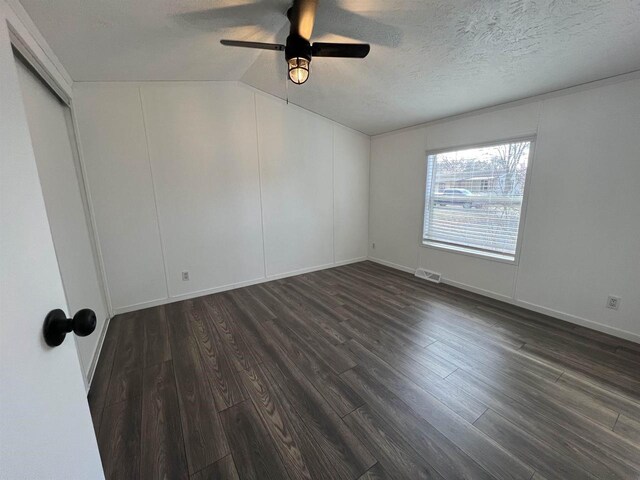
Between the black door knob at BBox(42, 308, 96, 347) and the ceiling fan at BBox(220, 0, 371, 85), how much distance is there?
192cm

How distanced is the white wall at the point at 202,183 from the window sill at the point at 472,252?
172cm

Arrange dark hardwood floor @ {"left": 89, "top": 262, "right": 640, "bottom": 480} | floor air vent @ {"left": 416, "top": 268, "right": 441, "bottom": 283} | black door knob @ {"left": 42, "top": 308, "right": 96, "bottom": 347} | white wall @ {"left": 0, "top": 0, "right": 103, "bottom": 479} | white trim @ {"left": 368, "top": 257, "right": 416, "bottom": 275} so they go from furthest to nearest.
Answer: white trim @ {"left": 368, "top": 257, "right": 416, "bottom": 275} → floor air vent @ {"left": 416, "top": 268, "right": 441, "bottom": 283} → dark hardwood floor @ {"left": 89, "top": 262, "right": 640, "bottom": 480} → black door knob @ {"left": 42, "top": 308, "right": 96, "bottom": 347} → white wall @ {"left": 0, "top": 0, "right": 103, "bottom": 479}

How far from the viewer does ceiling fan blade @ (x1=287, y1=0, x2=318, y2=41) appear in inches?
69.8

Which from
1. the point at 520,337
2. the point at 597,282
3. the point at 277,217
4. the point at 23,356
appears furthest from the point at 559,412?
the point at 277,217

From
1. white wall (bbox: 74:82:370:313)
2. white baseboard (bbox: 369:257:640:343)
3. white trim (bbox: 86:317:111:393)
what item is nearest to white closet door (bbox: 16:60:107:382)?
white trim (bbox: 86:317:111:393)

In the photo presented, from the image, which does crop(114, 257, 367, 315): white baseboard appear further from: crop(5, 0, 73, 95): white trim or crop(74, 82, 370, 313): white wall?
crop(5, 0, 73, 95): white trim

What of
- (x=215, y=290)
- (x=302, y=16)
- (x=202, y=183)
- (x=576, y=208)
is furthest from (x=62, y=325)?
(x=576, y=208)

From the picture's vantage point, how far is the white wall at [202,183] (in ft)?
8.85

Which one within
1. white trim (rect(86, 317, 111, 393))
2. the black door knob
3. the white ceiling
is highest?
the white ceiling

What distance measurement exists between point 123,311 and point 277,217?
7.25 feet

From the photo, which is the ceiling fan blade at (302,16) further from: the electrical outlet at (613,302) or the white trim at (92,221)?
the electrical outlet at (613,302)

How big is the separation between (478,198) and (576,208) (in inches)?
37.1

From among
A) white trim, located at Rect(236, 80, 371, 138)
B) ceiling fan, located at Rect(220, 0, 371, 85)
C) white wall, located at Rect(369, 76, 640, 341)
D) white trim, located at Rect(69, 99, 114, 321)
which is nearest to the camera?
ceiling fan, located at Rect(220, 0, 371, 85)

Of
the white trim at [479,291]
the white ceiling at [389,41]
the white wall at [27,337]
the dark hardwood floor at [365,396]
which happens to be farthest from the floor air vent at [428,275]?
the white wall at [27,337]
